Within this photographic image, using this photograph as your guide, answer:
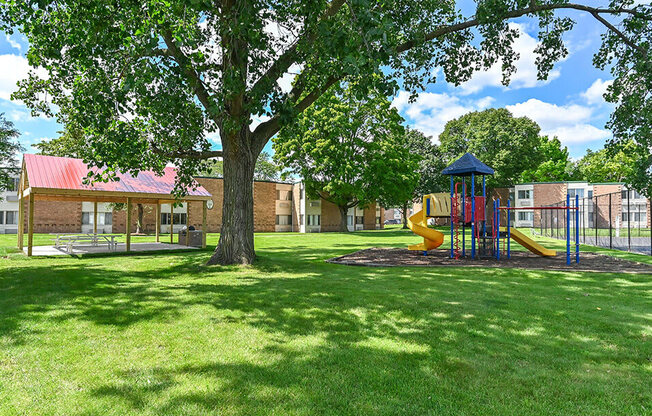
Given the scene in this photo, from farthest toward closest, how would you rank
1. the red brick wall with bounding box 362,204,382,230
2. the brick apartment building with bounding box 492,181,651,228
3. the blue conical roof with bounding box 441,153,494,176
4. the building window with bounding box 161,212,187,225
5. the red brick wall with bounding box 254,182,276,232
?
1. the red brick wall with bounding box 362,204,382,230
2. the red brick wall with bounding box 254,182,276,232
3. the brick apartment building with bounding box 492,181,651,228
4. the building window with bounding box 161,212,187,225
5. the blue conical roof with bounding box 441,153,494,176

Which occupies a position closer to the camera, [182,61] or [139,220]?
[182,61]

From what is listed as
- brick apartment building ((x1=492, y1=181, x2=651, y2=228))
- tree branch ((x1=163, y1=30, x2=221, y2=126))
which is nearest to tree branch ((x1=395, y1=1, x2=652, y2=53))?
tree branch ((x1=163, y1=30, x2=221, y2=126))

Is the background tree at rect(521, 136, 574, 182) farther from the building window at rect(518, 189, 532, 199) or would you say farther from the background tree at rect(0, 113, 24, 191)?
the background tree at rect(0, 113, 24, 191)

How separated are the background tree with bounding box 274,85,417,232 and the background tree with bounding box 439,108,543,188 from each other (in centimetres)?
A: 1567

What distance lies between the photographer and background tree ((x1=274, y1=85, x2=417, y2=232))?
36.8 meters

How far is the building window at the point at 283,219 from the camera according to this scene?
48.6 m

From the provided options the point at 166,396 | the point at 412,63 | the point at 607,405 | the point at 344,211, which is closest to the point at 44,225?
the point at 344,211

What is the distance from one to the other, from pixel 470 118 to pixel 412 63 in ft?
154

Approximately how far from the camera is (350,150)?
123ft

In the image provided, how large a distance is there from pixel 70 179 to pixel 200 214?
26.8 metres

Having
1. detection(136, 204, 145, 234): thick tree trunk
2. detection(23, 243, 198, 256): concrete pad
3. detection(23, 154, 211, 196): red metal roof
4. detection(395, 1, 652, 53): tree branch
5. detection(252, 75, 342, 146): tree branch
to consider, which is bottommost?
detection(23, 243, 198, 256): concrete pad

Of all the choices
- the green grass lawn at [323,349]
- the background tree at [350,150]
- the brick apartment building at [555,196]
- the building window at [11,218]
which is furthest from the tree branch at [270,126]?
the building window at [11,218]

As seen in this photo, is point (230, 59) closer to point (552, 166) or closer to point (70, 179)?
point (70, 179)

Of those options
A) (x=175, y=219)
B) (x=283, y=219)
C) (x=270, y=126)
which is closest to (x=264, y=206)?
(x=283, y=219)
